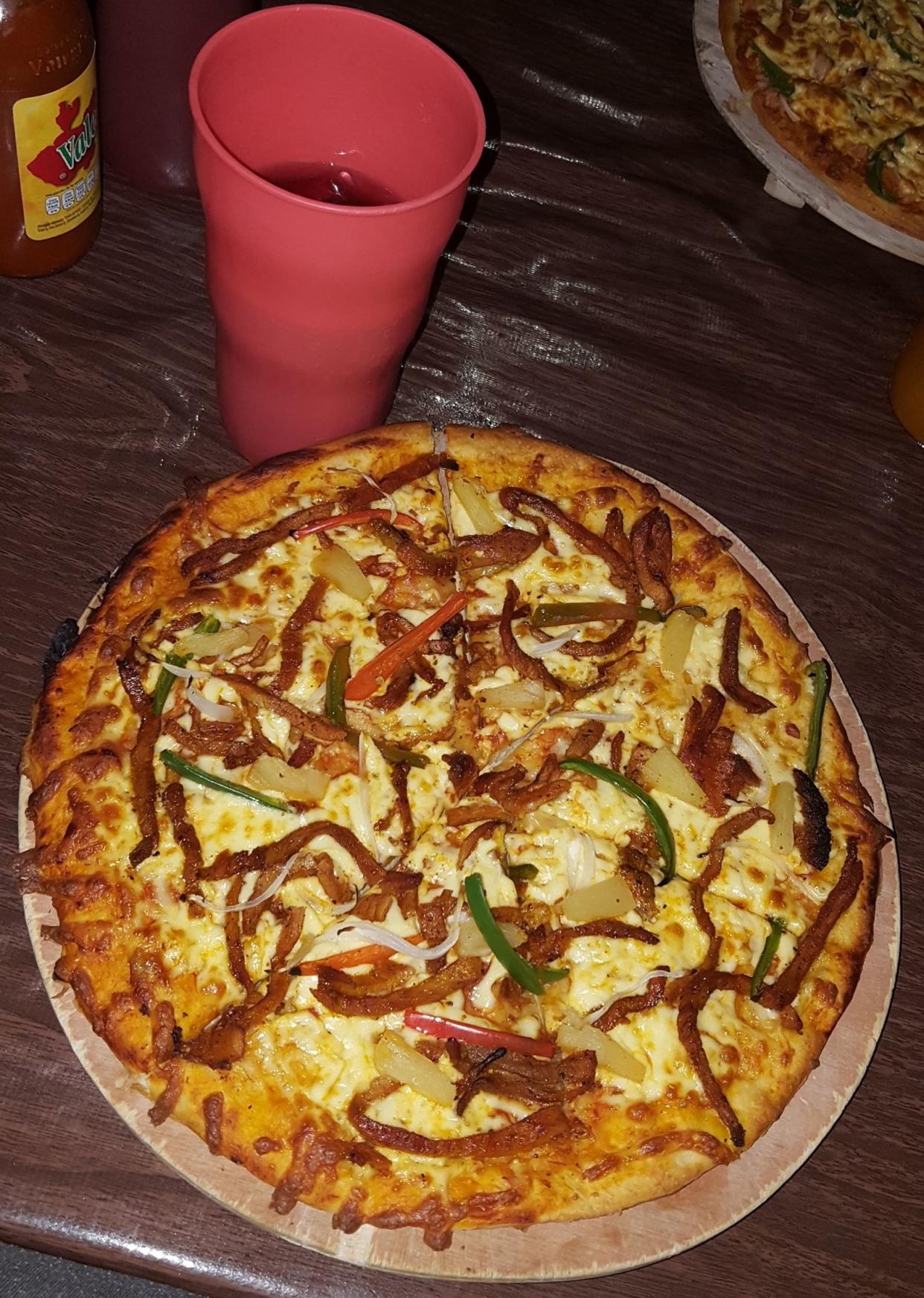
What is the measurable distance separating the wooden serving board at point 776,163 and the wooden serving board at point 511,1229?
1.77 meters

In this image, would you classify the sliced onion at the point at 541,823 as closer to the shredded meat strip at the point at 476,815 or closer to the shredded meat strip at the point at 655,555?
the shredded meat strip at the point at 476,815

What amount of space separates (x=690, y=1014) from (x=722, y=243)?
1898 mm

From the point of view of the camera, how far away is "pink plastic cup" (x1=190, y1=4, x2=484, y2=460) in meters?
1.54

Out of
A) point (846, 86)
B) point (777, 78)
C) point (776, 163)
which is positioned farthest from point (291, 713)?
point (846, 86)

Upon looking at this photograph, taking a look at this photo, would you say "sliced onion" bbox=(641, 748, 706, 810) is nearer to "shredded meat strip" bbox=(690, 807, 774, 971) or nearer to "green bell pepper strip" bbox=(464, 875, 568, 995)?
"shredded meat strip" bbox=(690, 807, 774, 971)

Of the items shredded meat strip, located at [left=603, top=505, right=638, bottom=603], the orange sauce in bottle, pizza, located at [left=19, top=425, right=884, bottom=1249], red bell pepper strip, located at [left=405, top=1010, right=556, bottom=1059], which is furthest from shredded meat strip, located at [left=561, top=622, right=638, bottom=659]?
the orange sauce in bottle

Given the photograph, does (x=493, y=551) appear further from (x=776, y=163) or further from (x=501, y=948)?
(x=776, y=163)

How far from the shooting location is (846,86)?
9.57 ft

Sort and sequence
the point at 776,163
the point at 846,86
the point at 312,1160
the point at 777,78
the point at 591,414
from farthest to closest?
1. the point at 846,86
2. the point at 777,78
3. the point at 776,163
4. the point at 591,414
5. the point at 312,1160

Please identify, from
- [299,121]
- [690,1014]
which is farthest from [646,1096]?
[299,121]

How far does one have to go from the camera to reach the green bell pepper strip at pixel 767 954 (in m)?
1.57

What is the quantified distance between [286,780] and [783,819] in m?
0.71

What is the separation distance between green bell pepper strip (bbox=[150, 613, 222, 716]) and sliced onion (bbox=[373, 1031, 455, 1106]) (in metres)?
0.54

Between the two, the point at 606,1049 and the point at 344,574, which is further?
the point at 344,574
